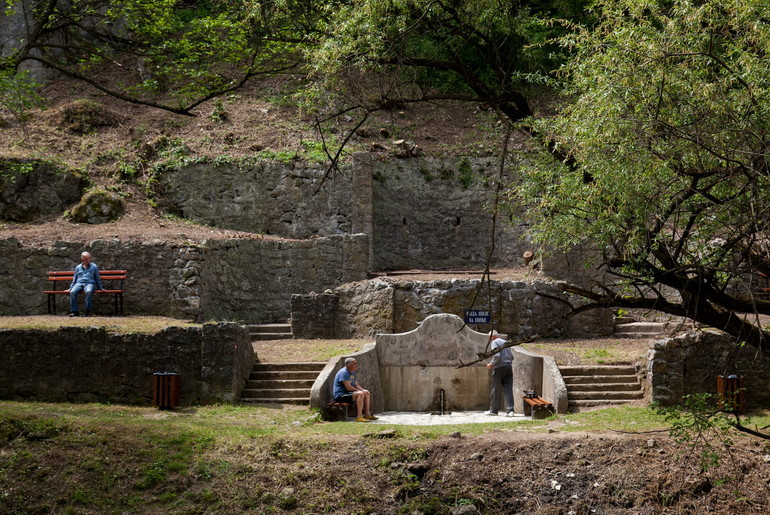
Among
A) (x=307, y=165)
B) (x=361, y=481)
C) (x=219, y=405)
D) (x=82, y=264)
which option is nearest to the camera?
(x=361, y=481)

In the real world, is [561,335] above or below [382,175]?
below

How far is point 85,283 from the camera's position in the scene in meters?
16.5

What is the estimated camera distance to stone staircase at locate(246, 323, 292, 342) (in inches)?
713

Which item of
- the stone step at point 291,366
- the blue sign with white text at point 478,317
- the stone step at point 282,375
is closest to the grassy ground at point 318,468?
the stone step at point 282,375

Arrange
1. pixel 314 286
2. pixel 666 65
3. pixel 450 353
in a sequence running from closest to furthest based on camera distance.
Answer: pixel 666 65
pixel 450 353
pixel 314 286

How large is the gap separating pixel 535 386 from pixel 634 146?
636 cm

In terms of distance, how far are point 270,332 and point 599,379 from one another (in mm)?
7558

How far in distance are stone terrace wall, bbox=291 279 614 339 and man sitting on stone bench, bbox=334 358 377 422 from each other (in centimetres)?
513

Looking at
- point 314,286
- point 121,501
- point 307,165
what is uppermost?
point 307,165

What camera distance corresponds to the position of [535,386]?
14133mm

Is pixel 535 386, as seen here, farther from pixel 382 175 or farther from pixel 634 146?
pixel 382 175

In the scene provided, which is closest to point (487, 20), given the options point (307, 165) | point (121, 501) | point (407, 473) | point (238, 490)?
point (407, 473)

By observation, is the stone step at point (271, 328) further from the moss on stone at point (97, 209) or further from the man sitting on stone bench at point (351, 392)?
the man sitting on stone bench at point (351, 392)

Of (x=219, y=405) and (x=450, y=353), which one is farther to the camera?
(x=450, y=353)
